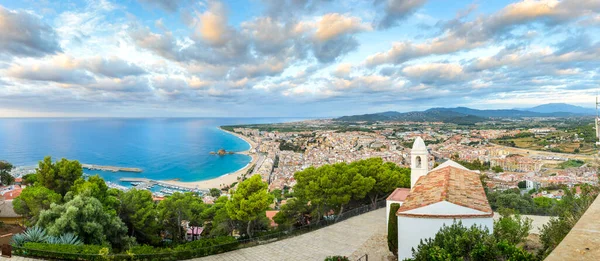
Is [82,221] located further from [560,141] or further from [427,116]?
[427,116]

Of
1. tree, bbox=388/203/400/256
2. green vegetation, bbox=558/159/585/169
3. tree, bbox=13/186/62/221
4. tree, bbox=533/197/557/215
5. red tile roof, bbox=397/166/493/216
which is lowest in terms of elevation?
green vegetation, bbox=558/159/585/169

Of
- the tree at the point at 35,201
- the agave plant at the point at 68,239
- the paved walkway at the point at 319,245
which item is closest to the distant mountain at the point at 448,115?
the paved walkway at the point at 319,245

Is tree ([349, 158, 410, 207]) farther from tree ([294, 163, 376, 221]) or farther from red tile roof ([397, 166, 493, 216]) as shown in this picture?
red tile roof ([397, 166, 493, 216])

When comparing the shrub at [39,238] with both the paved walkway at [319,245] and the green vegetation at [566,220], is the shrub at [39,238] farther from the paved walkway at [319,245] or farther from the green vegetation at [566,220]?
the green vegetation at [566,220]

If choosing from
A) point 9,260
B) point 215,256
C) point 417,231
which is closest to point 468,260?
point 417,231

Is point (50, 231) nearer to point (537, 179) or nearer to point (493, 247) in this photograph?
point (493, 247)

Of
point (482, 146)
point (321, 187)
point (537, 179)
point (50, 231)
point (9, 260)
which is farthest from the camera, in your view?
point (482, 146)

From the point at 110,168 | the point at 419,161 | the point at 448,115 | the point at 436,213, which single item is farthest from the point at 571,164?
the point at 448,115

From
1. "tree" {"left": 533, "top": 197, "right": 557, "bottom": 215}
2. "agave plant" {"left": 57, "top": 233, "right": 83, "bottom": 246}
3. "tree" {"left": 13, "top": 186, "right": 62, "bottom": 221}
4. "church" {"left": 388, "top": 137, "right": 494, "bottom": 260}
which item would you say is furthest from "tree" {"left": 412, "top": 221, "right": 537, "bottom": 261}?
"tree" {"left": 13, "top": 186, "right": 62, "bottom": 221}
